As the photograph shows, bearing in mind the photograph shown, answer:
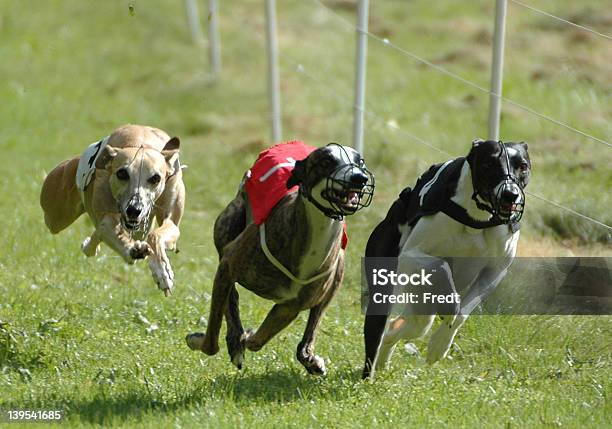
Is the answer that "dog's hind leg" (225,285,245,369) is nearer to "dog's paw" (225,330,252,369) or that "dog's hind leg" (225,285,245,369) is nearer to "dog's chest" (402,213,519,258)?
"dog's paw" (225,330,252,369)

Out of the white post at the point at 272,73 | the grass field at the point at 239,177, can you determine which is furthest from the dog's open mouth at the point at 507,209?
the white post at the point at 272,73

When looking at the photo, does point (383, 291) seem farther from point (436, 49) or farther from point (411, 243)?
point (436, 49)

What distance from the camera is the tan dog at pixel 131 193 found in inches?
232

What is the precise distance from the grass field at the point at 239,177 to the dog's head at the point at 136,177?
78cm

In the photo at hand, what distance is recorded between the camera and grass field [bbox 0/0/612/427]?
541 cm

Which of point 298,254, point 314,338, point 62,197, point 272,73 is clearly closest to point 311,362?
point 314,338

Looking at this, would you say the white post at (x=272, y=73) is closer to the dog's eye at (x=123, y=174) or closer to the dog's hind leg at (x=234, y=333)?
the dog's eye at (x=123, y=174)

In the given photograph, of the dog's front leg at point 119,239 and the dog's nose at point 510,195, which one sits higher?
the dog's nose at point 510,195

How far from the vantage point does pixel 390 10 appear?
60.2ft

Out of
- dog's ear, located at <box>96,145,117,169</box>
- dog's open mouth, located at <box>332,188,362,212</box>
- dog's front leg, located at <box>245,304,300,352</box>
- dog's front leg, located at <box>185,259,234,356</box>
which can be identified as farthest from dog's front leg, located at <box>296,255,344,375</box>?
dog's ear, located at <box>96,145,117,169</box>

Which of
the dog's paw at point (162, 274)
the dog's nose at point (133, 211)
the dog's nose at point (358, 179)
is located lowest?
the dog's paw at point (162, 274)

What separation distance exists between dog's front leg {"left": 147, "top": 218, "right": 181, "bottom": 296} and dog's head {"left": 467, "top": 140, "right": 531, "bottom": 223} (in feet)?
5.22

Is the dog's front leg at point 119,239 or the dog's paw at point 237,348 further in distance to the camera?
the dog's front leg at point 119,239

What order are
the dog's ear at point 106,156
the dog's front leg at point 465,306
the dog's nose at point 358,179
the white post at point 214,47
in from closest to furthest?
the dog's nose at point 358,179 < the dog's front leg at point 465,306 < the dog's ear at point 106,156 < the white post at point 214,47
